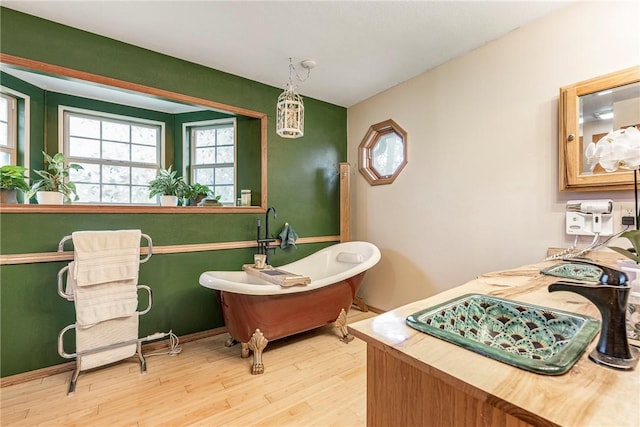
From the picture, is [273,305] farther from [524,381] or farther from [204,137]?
[204,137]

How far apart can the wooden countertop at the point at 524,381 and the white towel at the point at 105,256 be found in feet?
6.43

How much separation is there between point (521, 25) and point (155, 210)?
10.4ft

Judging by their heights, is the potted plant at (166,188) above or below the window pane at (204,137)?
below

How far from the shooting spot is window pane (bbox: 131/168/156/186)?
135 inches

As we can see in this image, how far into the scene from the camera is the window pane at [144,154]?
346 cm

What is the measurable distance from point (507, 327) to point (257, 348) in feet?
5.50

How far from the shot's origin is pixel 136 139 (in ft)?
11.5

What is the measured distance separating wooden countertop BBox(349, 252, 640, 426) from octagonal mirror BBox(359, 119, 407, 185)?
95.9 inches

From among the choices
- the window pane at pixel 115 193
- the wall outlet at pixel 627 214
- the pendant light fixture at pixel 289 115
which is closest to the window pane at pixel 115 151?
the window pane at pixel 115 193

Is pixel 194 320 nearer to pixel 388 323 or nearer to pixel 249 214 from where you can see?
pixel 249 214

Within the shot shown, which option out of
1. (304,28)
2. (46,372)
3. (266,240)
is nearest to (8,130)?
(46,372)

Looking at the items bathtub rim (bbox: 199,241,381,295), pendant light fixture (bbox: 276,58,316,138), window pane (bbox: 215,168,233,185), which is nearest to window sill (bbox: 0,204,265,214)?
bathtub rim (bbox: 199,241,381,295)

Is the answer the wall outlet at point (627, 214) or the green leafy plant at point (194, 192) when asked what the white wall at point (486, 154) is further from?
the green leafy plant at point (194, 192)

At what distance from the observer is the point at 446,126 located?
8.38 ft
